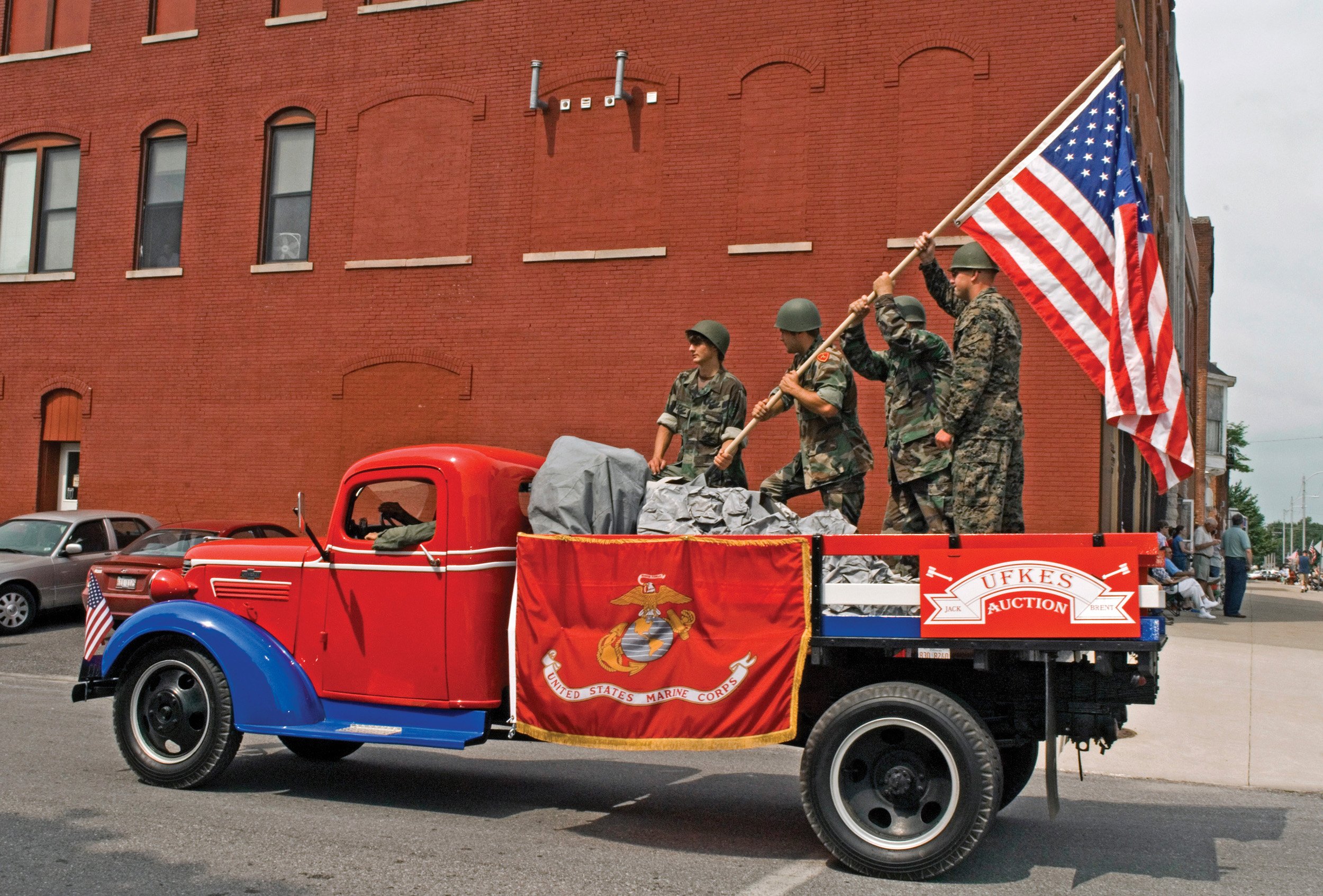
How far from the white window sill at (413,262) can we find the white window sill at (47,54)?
6.67 meters

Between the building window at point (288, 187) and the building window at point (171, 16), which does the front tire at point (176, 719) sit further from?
the building window at point (171, 16)

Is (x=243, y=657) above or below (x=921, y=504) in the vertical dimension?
below

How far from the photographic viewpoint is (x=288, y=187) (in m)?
18.6

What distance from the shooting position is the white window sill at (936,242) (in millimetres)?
14672

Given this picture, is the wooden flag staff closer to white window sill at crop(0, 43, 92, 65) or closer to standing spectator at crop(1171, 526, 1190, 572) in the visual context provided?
standing spectator at crop(1171, 526, 1190, 572)

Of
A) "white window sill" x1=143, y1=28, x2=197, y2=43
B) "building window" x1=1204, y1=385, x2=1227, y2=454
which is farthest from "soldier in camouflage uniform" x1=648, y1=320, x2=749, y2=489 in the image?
"building window" x1=1204, y1=385, x2=1227, y2=454

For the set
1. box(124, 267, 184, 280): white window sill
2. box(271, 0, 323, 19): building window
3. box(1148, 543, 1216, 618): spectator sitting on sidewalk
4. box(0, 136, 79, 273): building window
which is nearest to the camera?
box(1148, 543, 1216, 618): spectator sitting on sidewalk

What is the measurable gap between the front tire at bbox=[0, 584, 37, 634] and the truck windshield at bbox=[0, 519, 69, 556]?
0.61m

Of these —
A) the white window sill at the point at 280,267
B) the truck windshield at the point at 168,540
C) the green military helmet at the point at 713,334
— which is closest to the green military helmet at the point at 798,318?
the green military helmet at the point at 713,334

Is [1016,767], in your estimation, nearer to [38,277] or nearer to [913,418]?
[913,418]

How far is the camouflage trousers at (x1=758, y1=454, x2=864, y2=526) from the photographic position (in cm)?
684

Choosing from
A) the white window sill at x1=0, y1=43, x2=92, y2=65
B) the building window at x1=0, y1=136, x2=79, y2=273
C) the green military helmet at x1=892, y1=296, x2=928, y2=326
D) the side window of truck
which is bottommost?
the side window of truck

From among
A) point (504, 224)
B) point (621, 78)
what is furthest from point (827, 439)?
point (504, 224)

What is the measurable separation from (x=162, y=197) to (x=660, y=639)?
16.8 metres
